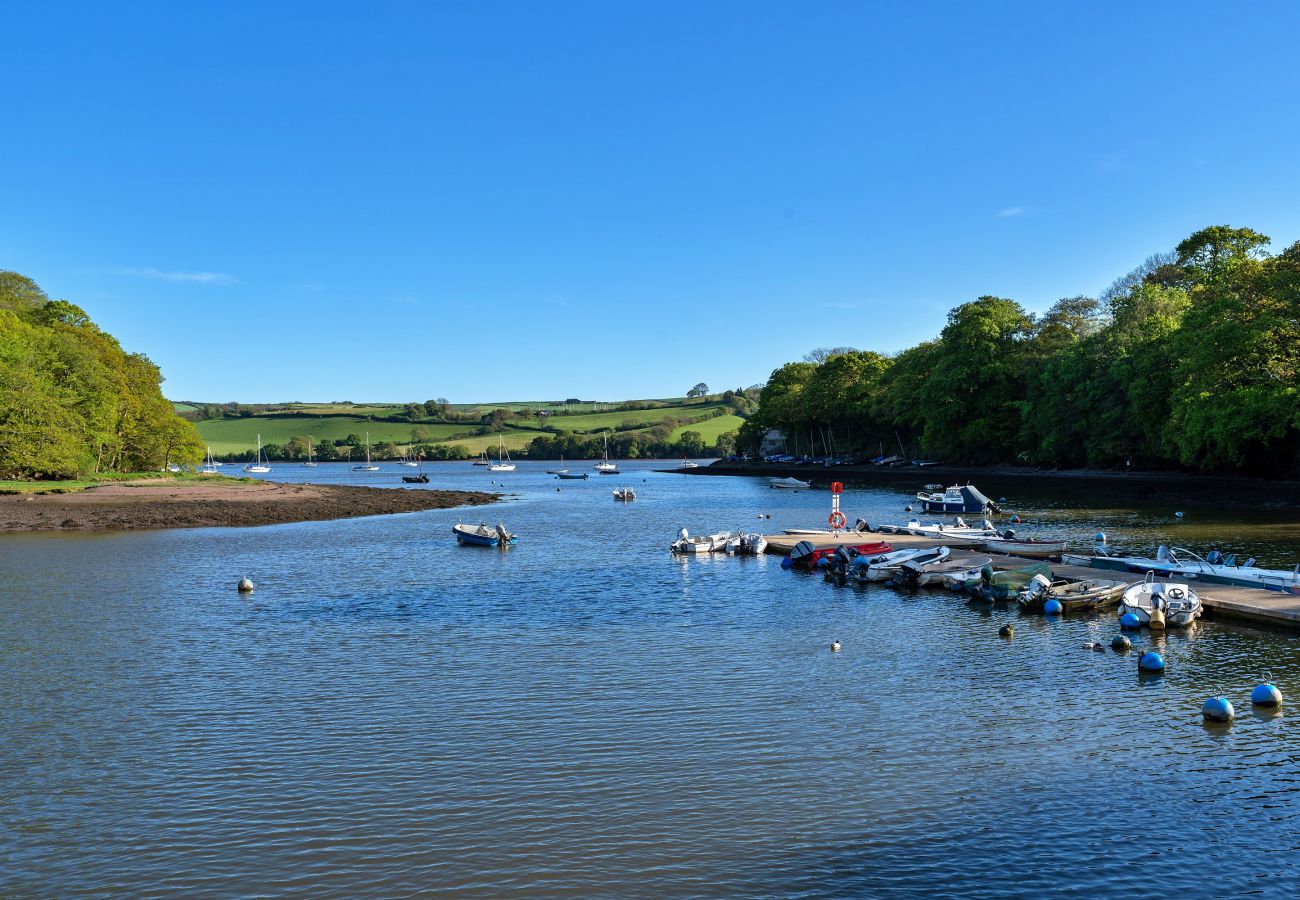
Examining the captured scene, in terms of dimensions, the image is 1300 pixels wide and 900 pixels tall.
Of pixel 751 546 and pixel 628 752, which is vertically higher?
pixel 751 546

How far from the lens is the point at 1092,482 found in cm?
8894

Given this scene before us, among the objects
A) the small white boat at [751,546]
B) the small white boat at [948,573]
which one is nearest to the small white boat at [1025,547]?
the small white boat at [948,573]

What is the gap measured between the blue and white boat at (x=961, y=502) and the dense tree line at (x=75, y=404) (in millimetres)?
70202

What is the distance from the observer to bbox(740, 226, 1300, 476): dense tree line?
63.7 meters

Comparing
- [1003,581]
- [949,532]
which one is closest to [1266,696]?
[1003,581]

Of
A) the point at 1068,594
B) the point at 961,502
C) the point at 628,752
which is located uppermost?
the point at 961,502

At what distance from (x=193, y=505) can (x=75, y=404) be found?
17.6 metres

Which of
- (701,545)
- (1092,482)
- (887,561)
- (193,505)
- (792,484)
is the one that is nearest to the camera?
(887,561)

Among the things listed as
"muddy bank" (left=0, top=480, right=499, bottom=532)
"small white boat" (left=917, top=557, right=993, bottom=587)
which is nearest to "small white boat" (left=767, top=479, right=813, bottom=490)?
"muddy bank" (left=0, top=480, right=499, bottom=532)

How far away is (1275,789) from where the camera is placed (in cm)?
1426

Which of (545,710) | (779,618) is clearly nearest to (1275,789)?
(545,710)

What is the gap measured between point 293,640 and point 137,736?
885cm

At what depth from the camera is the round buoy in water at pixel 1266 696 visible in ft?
60.1

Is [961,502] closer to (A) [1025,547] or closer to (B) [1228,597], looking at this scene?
(A) [1025,547]
